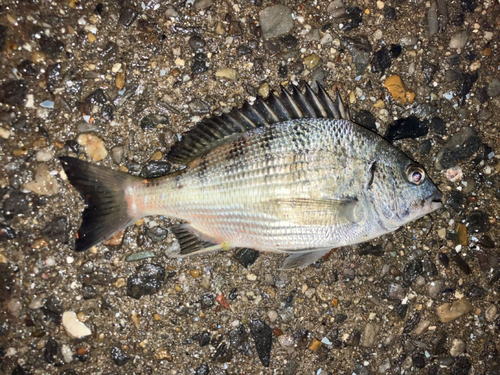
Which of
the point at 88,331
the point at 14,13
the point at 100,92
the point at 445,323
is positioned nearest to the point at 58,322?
the point at 88,331

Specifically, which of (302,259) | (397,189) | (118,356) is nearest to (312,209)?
(302,259)

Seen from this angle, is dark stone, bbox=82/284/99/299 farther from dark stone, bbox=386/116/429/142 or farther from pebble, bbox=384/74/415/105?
pebble, bbox=384/74/415/105

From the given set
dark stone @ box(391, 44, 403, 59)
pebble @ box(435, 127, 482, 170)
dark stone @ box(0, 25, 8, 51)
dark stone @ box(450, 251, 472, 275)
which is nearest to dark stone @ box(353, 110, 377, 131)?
dark stone @ box(391, 44, 403, 59)

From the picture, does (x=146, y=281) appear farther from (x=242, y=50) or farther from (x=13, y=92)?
(x=242, y=50)

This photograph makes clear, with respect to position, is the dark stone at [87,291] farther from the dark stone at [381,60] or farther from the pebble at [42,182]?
the dark stone at [381,60]

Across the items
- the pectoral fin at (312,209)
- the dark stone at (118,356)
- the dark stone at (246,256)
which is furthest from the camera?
the dark stone at (246,256)

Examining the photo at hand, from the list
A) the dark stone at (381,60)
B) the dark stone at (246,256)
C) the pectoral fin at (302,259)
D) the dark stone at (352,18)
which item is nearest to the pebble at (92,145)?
the dark stone at (246,256)
